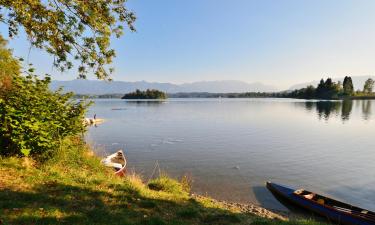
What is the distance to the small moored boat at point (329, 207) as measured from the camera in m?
15.4

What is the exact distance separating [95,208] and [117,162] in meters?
15.4

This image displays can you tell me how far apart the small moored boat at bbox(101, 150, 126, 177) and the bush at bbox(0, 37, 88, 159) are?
7.18 meters

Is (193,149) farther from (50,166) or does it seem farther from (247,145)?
(50,166)

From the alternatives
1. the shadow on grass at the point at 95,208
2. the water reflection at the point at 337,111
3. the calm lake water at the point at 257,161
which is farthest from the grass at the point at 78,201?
the water reflection at the point at 337,111

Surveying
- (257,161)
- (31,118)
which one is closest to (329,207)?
(257,161)

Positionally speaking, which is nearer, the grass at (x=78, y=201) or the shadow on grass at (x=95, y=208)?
the shadow on grass at (x=95, y=208)

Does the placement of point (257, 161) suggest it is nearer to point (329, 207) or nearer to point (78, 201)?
point (329, 207)

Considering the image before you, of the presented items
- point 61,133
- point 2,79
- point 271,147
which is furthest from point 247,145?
point 2,79

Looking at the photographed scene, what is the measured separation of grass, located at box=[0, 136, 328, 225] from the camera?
328 inches

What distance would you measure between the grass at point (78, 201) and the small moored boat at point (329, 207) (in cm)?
615

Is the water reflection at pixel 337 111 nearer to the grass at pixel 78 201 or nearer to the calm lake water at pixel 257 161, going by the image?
the calm lake water at pixel 257 161

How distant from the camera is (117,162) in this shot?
2438 centimetres

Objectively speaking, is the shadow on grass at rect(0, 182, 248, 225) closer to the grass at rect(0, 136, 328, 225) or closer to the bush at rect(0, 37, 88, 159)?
the grass at rect(0, 136, 328, 225)

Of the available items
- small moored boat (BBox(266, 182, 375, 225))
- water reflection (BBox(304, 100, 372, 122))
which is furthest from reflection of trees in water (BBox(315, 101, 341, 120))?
small moored boat (BBox(266, 182, 375, 225))
